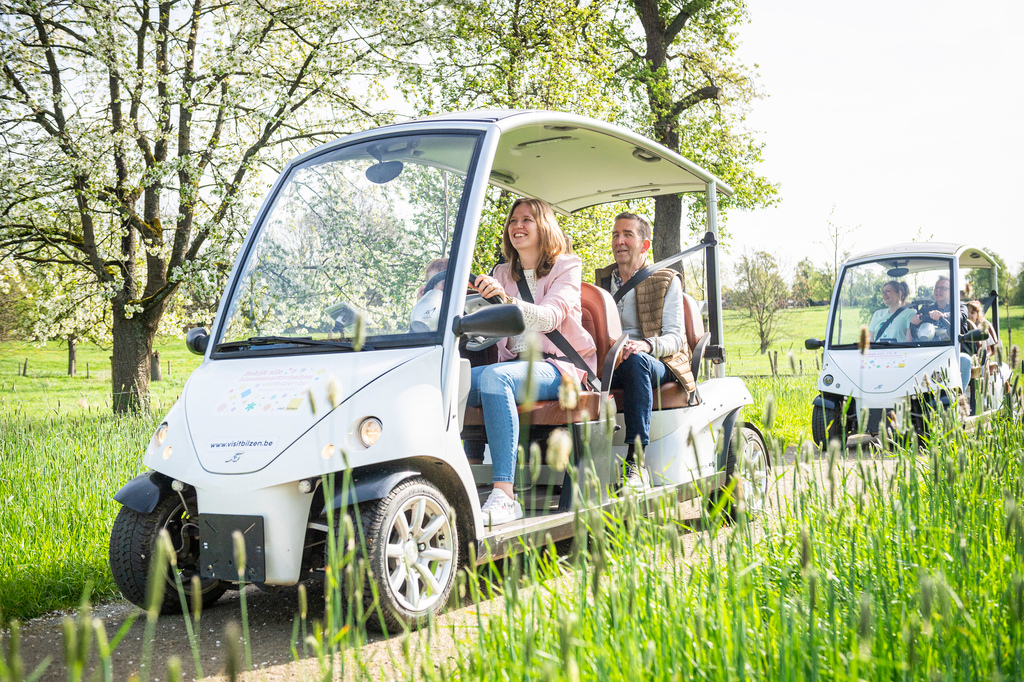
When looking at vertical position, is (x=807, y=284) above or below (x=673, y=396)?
above

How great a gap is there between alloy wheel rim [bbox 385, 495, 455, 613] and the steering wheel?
3.69 ft

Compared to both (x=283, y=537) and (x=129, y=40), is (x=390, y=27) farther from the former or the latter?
(x=283, y=537)

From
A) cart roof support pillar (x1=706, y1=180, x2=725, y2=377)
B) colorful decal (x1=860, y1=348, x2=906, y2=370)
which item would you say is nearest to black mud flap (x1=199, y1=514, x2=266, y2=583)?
cart roof support pillar (x1=706, y1=180, x2=725, y2=377)

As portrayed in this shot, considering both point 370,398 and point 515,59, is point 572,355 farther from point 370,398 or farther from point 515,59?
point 515,59

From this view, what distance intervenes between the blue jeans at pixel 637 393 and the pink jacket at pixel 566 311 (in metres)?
0.20

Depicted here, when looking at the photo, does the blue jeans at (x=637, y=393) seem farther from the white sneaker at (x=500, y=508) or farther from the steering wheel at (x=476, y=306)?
the white sneaker at (x=500, y=508)

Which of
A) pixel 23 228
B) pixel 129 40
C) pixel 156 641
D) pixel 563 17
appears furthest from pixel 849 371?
pixel 23 228

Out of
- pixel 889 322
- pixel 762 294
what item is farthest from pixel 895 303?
pixel 762 294

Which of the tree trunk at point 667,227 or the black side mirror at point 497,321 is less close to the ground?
the tree trunk at point 667,227

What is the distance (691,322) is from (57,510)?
13.5 feet

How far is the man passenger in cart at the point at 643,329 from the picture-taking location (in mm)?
4551

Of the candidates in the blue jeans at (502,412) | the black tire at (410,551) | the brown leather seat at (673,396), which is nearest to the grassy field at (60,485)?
the brown leather seat at (673,396)

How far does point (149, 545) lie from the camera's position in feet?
11.1

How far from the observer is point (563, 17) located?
47.1 ft
